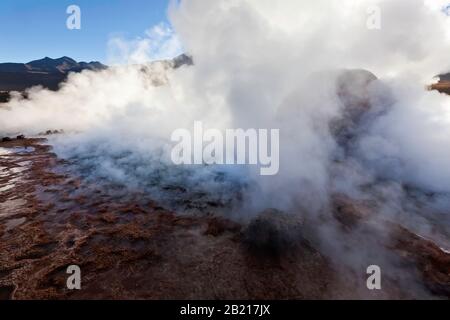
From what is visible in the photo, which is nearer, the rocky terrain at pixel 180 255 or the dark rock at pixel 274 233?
the rocky terrain at pixel 180 255

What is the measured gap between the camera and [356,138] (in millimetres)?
10539

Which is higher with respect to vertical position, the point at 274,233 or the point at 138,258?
the point at 274,233

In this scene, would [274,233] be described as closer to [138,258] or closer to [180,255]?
[180,255]

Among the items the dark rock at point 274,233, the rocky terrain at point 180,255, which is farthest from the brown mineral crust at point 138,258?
the dark rock at point 274,233

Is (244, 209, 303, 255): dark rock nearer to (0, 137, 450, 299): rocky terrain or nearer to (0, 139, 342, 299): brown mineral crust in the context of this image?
(0, 137, 450, 299): rocky terrain

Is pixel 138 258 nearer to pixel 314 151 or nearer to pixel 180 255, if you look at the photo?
pixel 180 255

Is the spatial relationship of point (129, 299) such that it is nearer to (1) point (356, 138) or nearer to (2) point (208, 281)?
(2) point (208, 281)

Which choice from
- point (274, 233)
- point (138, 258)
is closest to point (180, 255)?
point (138, 258)

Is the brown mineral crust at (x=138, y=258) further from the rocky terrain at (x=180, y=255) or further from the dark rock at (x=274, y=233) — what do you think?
the dark rock at (x=274, y=233)

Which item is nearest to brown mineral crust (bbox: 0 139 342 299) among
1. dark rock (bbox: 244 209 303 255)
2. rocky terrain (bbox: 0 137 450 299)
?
rocky terrain (bbox: 0 137 450 299)

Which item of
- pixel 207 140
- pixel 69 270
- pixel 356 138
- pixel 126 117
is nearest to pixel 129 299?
pixel 69 270

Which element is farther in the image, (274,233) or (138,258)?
(274,233)

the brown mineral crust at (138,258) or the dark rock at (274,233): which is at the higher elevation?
the dark rock at (274,233)

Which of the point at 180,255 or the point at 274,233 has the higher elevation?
the point at 274,233
